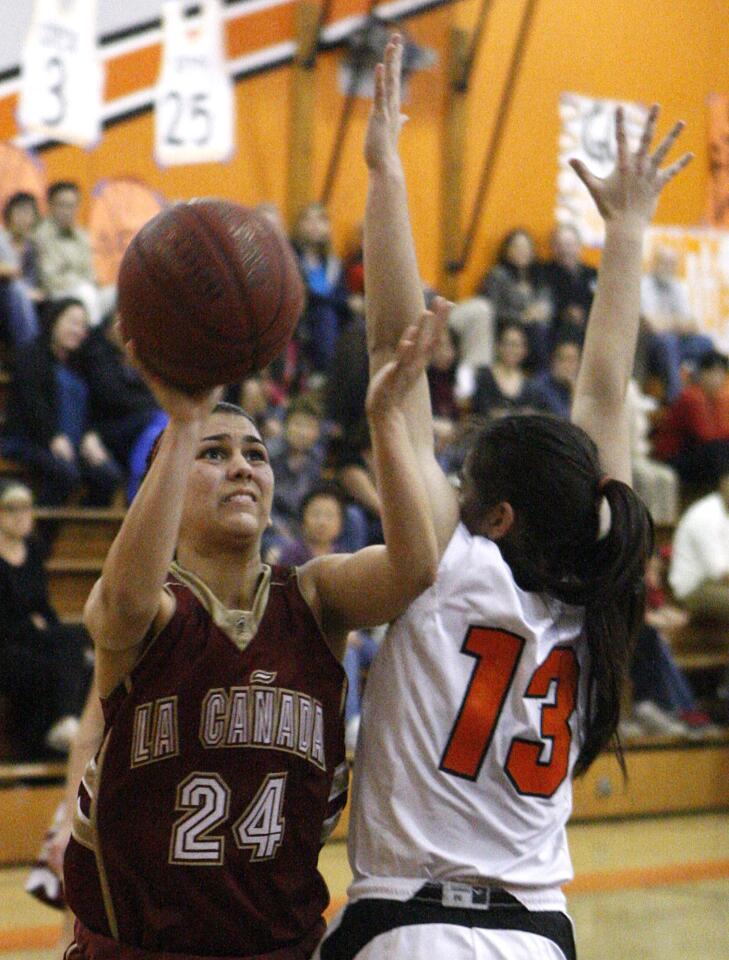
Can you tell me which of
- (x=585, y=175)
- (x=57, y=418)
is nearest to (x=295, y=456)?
(x=57, y=418)

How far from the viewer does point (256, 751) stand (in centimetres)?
235

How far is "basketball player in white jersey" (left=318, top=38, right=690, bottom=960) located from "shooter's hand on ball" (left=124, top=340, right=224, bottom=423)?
0.32 metres

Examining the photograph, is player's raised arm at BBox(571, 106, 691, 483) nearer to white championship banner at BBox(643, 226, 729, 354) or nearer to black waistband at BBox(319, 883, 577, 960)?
black waistband at BBox(319, 883, 577, 960)

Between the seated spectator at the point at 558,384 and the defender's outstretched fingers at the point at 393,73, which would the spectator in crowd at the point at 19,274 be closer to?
the seated spectator at the point at 558,384

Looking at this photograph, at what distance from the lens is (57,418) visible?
7.24 m

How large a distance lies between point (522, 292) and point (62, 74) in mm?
3750

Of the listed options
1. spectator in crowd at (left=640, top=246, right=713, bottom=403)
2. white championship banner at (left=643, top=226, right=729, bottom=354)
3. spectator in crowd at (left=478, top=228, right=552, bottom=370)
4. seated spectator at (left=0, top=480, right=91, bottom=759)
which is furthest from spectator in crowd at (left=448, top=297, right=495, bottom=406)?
seated spectator at (left=0, top=480, right=91, bottom=759)

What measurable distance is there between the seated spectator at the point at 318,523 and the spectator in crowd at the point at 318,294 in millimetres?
2222

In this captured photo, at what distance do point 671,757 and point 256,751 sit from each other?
6.38m

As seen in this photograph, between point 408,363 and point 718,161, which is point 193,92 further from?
point 408,363

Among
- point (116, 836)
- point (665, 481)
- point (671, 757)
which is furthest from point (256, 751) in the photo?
point (665, 481)

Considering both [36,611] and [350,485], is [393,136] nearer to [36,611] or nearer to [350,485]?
[36,611]

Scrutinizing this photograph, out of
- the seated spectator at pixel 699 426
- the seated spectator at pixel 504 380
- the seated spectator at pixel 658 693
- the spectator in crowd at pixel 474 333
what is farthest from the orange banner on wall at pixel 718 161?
the seated spectator at pixel 658 693

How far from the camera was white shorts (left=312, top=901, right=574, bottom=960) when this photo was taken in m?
2.14
